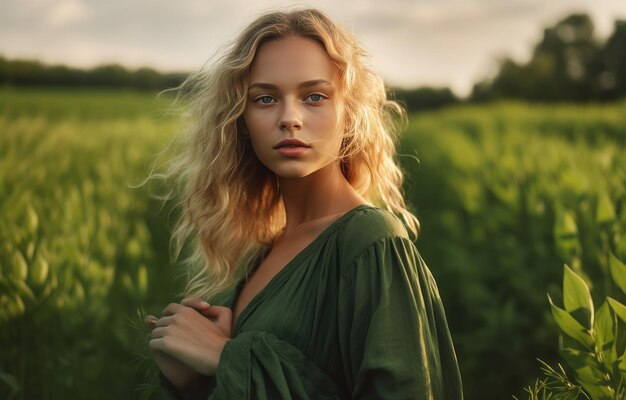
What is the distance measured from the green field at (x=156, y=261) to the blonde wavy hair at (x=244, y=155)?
0.30 meters

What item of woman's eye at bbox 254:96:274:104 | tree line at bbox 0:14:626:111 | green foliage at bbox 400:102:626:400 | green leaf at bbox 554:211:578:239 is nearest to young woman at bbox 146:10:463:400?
woman's eye at bbox 254:96:274:104

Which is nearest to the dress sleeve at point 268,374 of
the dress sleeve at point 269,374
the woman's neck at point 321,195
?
the dress sleeve at point 269,374

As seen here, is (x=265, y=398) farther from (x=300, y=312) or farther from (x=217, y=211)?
(x=217, y=211)

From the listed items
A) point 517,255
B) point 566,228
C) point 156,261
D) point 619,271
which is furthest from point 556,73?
point 619,271

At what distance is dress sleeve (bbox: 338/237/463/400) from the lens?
1589 millimetres

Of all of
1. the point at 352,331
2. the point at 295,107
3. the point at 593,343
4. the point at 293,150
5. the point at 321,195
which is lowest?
the point at 593,343

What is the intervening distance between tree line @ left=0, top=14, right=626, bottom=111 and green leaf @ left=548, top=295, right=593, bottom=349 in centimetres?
3849

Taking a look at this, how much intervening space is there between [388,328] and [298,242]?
1.50 feet

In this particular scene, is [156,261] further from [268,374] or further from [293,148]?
[268,374]

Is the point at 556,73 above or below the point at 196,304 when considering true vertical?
above

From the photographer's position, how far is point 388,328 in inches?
62.9

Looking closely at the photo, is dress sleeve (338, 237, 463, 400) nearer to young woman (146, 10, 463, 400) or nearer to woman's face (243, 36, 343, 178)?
young woman (146, 10, 463, 400)

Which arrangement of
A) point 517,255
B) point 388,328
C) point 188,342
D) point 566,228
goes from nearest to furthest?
point 388,328
point 188,342
point 566,228
point 517,255

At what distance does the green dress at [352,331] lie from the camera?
1605 millimetres
